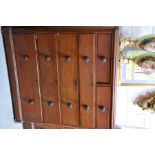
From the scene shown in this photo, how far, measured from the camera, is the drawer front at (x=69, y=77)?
3.83 feet

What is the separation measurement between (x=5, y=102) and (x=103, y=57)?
2.01ft

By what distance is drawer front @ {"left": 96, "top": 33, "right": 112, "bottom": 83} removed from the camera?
3.70 ft

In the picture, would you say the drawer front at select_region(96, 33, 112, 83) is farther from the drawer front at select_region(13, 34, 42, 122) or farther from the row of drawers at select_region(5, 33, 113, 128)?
the drawer front at select_region(13, 34, 42, 122)

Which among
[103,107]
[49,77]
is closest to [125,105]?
[103,107]

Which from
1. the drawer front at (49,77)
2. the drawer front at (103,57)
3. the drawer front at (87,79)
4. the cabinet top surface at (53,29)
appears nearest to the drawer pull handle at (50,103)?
the drawer front at (49,77)

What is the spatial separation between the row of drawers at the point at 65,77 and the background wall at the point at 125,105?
0.08m

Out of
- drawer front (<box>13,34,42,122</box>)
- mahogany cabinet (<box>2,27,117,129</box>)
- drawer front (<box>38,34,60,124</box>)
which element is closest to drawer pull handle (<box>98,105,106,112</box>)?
mahogany cabinet (<box>2,27,117,129</box>)

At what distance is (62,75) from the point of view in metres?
1.25

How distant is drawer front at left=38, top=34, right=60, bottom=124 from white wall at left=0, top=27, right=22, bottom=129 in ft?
0.63

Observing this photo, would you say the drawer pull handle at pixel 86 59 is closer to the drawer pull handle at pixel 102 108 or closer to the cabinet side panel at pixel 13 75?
the drawer pull handle at pixel 102 108
